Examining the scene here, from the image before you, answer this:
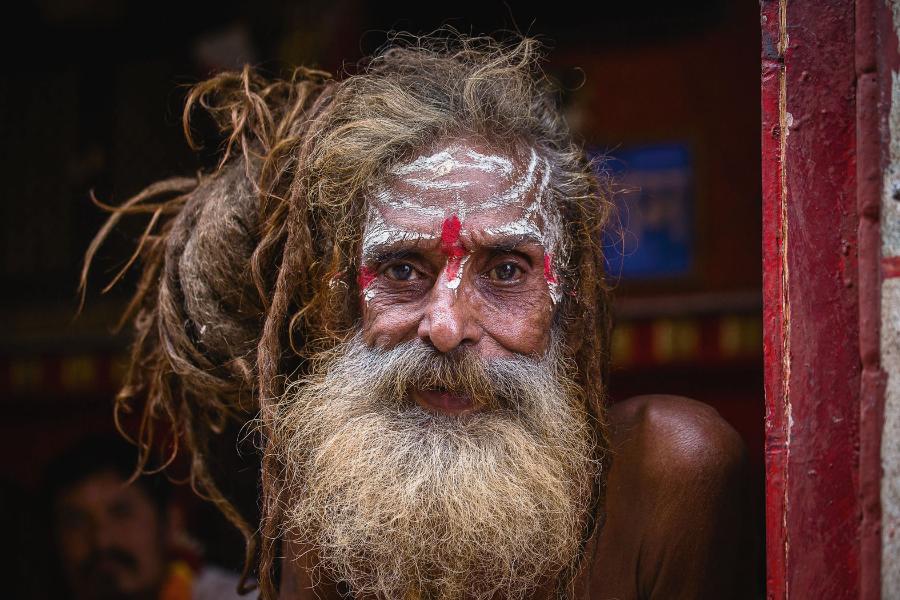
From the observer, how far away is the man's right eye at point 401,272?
2.42 m

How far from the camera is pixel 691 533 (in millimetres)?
2264

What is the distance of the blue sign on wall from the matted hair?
250 cm

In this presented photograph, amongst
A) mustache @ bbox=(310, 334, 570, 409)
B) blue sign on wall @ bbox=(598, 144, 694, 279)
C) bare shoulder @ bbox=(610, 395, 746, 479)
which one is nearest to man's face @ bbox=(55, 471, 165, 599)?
mustache @ bbox=(310, 334, 570, 409)

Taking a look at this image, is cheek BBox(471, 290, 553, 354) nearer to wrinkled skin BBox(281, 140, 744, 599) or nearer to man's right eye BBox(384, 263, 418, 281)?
wrinkled skin BBox(281, 140, 744, 599)

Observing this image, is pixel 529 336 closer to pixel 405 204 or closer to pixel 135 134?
pixel 405 204

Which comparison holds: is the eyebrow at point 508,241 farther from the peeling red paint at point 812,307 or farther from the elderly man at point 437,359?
the peeling red paint at point 812,307

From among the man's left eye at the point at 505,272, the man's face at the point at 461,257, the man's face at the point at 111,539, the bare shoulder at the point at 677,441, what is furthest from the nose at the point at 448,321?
the man's face at the point at 111,539

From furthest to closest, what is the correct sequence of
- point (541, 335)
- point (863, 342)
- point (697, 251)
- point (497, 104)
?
point (697, 251), point (497, 104), point (541, 335), point (863, 342)

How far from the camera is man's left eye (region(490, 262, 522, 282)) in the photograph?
2406 millimetres

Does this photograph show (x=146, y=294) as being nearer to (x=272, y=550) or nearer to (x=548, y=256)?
(x=272, y=550)

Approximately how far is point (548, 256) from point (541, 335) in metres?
0.19

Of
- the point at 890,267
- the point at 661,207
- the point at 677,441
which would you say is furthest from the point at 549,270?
the point at 661,207

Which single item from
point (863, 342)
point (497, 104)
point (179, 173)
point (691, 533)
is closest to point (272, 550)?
point (691, 533)

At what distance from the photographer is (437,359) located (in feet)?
Answer: 7.52
